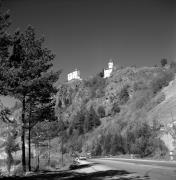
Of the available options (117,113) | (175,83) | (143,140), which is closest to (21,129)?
(143,140)

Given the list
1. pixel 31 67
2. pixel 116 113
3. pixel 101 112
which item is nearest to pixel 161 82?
pixel 116 113

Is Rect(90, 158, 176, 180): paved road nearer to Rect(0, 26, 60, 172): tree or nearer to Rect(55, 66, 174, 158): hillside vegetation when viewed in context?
Rect(0, 26, 60, 172): tree

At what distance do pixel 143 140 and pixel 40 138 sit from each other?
2101cm

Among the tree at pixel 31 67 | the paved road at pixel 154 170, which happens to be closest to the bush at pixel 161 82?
the paved road at pixel 154 170

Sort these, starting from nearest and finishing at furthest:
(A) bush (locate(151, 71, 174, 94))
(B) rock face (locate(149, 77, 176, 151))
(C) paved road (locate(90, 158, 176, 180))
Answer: (C) paved road (locate(90, 158, 176, 180)) < (B) rock face (locate(149, 77, 176, 151)) < (A) bush (locate(151, 71, 174, 94))

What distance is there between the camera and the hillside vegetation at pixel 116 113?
5959 centimetres

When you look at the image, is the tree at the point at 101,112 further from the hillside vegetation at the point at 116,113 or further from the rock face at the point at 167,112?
the rock face at the point at 167,112

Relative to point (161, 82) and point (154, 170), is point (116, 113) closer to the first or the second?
point (161, 82)

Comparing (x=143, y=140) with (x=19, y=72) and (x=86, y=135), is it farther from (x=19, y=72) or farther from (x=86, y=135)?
(x=86, y=135)

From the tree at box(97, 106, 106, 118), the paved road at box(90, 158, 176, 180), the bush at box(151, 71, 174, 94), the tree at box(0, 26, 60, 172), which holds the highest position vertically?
the bush at box(151, 71, 174, 94)

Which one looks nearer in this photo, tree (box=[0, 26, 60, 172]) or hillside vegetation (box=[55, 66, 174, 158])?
tree (box=[0, 26, 60, 172])

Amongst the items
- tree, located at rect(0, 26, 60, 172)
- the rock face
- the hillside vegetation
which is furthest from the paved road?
the rock face

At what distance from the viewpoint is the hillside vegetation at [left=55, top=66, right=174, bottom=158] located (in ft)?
196

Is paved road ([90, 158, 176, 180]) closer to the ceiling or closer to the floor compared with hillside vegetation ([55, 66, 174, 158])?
closer to the floor
